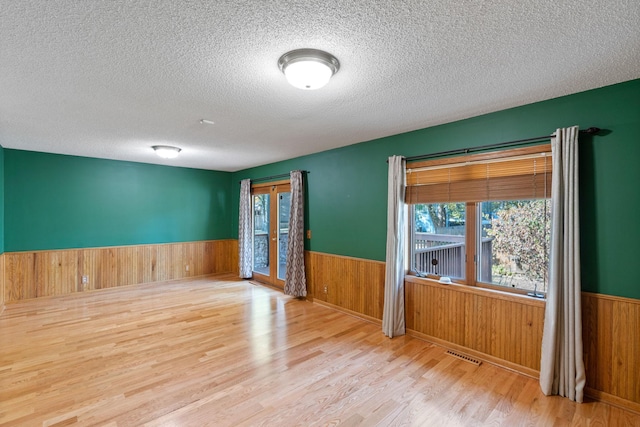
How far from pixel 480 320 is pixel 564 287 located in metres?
0.86

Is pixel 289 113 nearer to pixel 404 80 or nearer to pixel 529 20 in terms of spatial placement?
pixel 404 80

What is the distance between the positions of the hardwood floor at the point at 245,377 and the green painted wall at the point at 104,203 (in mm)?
1645

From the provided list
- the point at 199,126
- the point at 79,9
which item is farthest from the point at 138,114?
the point at 79,9

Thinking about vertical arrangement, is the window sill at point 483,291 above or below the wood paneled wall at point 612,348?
above

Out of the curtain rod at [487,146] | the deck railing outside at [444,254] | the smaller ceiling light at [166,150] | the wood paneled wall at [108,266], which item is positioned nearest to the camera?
the curtain rod at [487,146]

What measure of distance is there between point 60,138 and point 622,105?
6.23 m

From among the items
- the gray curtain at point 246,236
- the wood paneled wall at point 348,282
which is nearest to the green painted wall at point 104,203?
the gray curtain at point 246,236

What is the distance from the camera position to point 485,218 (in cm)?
313

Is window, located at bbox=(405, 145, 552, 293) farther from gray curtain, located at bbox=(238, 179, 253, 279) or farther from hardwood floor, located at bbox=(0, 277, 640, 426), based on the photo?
gray curtain, located at bbox=(238, 179, 253, 279)

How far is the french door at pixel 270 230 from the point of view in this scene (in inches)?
232

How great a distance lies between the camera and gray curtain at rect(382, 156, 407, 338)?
3.58 m

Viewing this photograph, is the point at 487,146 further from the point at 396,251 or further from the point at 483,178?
the point at 396,251

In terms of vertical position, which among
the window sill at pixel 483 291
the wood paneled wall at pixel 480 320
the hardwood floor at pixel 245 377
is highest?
the window sill at pixel 483 291

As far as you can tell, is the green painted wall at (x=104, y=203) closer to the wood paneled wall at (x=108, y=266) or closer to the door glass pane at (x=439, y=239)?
the wood paneled wall at (x=108, y=266)
